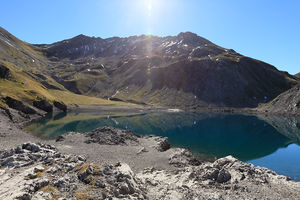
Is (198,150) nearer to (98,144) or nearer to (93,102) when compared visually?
(98,144)

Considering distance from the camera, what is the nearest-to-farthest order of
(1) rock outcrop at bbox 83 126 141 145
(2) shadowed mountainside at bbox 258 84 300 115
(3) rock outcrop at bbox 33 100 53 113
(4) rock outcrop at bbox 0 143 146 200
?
(4) rock outcrop at bbox 0 143 146 200, (1) rock outcrop at bbox 83 126 141 145, (3) rock outcrop at bbox 33 100 53 113, (2) shadowed mountainside at bbox 258 84 300 115

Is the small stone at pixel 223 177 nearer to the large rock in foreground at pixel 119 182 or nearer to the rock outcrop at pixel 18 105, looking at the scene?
the large rock in foreground at pixel 119 182

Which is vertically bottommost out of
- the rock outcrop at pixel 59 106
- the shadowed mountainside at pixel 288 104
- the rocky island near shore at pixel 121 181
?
the rock outcrop at pixel 59 106

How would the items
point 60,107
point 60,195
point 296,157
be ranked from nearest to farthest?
point 60,195
point 296,157
point 60,107

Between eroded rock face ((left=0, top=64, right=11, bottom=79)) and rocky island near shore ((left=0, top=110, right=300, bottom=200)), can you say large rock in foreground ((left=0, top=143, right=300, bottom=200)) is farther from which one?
eroded rock face ((left=0, top=64, right=11, bottom=79))

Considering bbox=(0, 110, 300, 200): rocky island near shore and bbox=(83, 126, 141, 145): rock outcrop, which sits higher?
bbox=(0, 110, 300, 200): rocky island near shore

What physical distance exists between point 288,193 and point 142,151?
26.4m

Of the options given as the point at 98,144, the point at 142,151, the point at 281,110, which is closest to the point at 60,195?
the point at 142,151

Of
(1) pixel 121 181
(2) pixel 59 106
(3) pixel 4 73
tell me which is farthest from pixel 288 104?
(3) pixel 4 73

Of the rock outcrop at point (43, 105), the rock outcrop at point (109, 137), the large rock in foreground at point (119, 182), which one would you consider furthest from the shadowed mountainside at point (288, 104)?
the rock outcrop at point (43, 105)

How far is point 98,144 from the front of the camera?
151 feet

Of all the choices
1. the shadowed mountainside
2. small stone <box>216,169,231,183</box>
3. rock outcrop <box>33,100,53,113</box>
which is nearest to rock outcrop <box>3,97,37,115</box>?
rock outcrop <box>33,100,53,113</box>

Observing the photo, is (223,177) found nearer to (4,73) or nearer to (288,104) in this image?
(4,73)

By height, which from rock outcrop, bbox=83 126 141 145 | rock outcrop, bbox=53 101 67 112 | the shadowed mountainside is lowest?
rock outcrop, bbox=53 101 67 112
